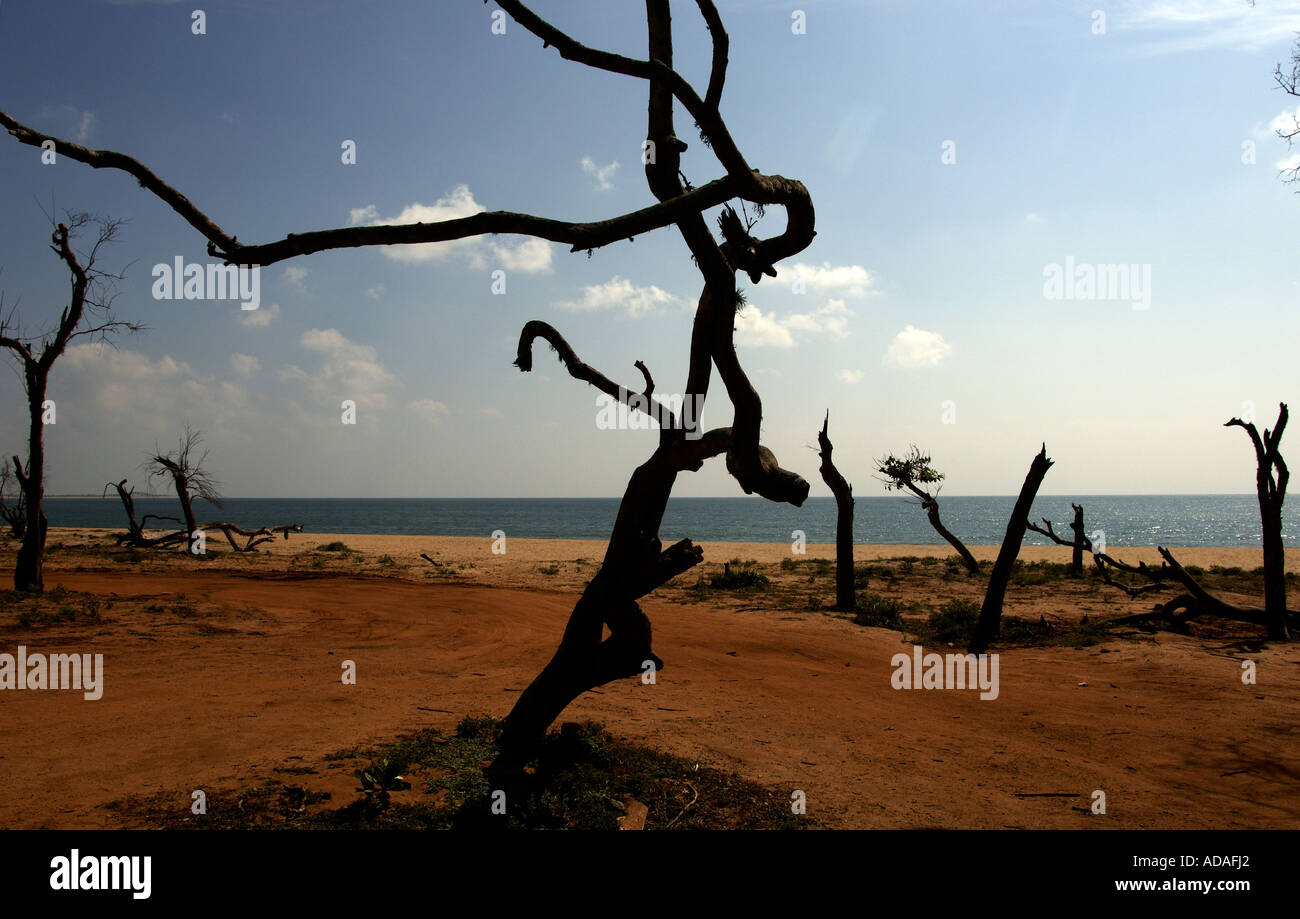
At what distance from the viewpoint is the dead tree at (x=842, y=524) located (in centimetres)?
1609

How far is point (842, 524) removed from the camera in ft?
54.3

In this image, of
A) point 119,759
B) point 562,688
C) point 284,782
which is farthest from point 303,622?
point 562,688

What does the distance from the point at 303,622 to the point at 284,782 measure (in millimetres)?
8851

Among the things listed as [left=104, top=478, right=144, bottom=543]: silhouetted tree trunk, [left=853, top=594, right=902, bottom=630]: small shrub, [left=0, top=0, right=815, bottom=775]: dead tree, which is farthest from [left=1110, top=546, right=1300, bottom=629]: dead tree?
[left=104, top=478, right=144, bottom=543]: silhouetted tree trunk

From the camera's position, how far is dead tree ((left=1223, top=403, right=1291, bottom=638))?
11.9 meters

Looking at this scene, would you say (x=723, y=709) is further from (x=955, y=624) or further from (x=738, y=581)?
(x=738, y=581)

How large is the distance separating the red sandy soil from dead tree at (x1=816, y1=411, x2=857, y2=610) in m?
2.38

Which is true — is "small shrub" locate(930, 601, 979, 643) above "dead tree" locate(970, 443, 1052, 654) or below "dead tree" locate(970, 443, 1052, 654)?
below

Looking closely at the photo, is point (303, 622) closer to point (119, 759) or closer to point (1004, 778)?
point (119, 759)

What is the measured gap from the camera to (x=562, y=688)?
17.2 ft

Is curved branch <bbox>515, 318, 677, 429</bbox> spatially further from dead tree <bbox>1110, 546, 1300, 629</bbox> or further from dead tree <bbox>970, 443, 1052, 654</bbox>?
dead tree <bbox>1110, 546, 1300, 629</bbox>

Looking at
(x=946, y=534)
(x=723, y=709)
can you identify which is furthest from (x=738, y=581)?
(x=723, y=709)

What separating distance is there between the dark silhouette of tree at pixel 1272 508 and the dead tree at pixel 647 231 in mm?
12528

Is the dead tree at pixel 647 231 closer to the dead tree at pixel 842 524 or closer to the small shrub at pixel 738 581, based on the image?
the dead tree at pixel 842 524
